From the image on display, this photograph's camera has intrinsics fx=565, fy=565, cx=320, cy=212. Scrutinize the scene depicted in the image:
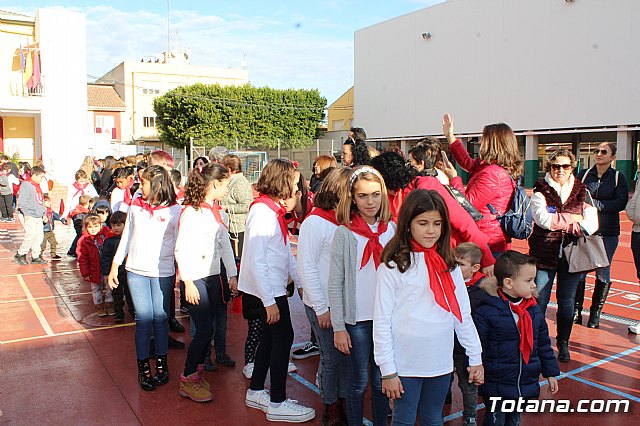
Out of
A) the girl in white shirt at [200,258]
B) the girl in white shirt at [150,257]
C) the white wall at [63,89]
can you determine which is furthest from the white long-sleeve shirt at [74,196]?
the white wall at [63,89]

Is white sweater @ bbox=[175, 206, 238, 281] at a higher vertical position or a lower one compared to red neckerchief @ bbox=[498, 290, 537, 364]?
higher

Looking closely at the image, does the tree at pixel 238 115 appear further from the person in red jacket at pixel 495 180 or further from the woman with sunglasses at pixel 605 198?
the person in red jacket at pixel 495 180

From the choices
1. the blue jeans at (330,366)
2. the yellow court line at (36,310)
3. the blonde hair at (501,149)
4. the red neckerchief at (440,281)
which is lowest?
the yellow court line at (36,310)

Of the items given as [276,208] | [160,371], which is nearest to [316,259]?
[276,208]

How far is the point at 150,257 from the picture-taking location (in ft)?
14.3

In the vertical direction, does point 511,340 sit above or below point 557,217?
below

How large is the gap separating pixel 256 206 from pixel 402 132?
107ft

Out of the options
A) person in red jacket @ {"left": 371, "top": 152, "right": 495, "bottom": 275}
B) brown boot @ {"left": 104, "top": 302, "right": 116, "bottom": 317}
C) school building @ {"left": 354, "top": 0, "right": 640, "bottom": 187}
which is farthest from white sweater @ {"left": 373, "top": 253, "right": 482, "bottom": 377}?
school building @ {"left": 354, "top": 0, "right": 640, "bottom": 187}

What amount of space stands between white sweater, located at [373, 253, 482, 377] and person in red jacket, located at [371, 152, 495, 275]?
0.79 meters

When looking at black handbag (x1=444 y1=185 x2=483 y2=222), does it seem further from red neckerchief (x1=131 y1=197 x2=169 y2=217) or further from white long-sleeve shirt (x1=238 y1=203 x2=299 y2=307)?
red neckerchief (x1=131 y1=197 x2=169 y2=217)

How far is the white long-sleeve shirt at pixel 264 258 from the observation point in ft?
12.3

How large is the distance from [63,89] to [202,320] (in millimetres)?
21991

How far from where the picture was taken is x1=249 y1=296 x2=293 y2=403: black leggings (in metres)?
3.84

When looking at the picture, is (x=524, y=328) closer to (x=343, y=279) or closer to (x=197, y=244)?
(x=343, y=279)
